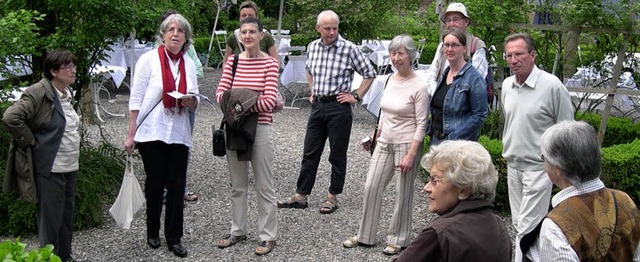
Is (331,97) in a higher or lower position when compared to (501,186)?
higher

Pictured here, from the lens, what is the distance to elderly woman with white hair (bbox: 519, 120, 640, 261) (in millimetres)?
2949

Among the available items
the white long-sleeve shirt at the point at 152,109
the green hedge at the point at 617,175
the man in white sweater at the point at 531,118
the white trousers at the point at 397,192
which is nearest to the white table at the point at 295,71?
the green hedge at the point at 617,175

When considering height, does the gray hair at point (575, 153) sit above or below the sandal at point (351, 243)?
above

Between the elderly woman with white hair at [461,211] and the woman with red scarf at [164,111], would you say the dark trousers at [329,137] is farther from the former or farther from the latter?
the elderly woman with white hair at [461,211]

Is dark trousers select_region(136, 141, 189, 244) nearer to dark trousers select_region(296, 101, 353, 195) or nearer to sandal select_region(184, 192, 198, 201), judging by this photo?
sandal select_region(184, 192, 198, 201)

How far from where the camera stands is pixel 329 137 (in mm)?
7137

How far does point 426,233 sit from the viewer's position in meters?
2.86

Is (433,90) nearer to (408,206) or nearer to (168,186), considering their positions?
(408,206)

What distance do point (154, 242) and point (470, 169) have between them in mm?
3645

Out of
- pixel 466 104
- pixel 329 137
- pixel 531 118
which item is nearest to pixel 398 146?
pixel 466 104

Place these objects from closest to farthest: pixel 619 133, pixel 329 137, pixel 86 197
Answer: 1. pixel 86 197
2. pixel 329 137
3. pixel 619 133

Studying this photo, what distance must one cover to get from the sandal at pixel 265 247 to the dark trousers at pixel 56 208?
1352 mm

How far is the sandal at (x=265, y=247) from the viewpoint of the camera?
5926mm

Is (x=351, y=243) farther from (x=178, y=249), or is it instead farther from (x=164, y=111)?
(x=164, y=111)
